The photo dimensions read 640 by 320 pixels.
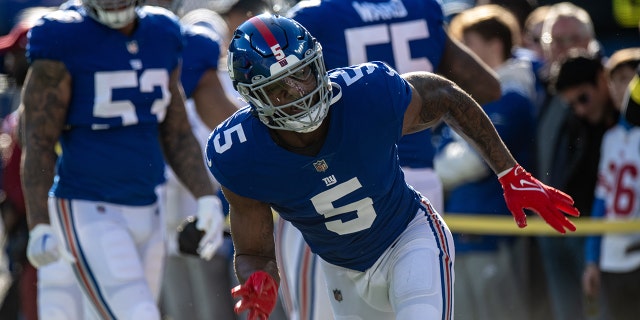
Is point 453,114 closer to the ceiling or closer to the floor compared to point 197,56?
closer to the ceiling

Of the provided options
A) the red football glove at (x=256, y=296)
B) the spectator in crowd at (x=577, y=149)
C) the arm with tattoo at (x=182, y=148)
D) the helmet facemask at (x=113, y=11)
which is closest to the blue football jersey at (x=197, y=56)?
the arm with tattoo at (x=182, y=148)

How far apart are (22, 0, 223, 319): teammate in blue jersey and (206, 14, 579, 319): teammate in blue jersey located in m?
1.12

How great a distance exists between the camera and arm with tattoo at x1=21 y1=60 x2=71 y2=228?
5.15m

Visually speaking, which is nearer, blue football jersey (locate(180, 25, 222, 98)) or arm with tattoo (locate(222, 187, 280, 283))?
arm with tattoo (locate(222, 187, 280, 283))

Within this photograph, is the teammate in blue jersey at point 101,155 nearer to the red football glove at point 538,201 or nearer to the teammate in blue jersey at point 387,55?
the teammate in blue jersey at point 387,55

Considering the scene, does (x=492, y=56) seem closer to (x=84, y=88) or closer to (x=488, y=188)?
(x=488, y=188)

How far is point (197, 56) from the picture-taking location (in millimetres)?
6371

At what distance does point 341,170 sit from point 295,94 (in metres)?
0.34

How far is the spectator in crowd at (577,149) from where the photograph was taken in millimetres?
6590

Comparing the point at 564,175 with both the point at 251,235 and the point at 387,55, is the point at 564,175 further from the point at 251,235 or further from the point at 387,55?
the point at 251,235

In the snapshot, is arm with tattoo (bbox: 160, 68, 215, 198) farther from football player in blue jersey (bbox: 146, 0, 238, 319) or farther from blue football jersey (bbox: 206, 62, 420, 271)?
blue football jersey (bbox: 206, 62, 420, 271)

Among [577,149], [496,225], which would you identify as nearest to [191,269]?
[496,225]

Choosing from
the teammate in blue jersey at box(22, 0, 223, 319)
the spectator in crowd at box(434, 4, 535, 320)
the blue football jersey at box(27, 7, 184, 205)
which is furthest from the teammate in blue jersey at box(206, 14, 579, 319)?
the spectator in crowd at box(434, 4, 535, 320)

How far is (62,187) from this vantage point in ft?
17.5
